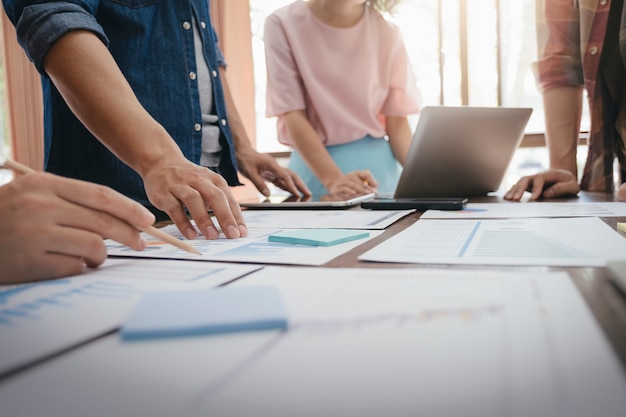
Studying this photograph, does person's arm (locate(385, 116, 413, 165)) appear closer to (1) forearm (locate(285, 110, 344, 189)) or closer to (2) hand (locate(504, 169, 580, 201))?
(1) forearm (locate(285, 110, 344, 189))

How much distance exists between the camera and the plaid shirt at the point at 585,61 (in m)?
1.31

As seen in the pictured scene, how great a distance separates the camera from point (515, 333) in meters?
0.26

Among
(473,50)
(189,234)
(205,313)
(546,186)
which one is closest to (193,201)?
(189,234)

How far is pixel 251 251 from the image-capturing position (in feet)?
1.75

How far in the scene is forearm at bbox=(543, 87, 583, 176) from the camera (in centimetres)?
140

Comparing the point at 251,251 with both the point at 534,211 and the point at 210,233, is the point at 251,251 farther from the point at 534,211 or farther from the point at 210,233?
the point at 534,211

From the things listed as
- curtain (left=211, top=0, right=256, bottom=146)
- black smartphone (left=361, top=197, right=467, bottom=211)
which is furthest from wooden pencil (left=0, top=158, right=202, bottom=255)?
curtain (left=211, top=0, right=256, bottom=146)

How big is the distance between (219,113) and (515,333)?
1094 millimetres

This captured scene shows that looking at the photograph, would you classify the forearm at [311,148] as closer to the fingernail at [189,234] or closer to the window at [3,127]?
the fingernail at [189,234]

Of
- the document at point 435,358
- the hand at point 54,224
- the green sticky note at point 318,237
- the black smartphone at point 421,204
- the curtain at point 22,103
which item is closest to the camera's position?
the document at point 435,358

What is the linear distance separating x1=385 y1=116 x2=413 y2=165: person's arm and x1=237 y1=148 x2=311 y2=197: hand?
582 millimetres

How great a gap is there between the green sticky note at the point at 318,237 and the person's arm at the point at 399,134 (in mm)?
1270

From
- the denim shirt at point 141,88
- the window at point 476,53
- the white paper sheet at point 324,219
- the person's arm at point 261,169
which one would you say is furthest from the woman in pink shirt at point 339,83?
the window at point 476,53

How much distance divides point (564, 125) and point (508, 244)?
1.07 meters
